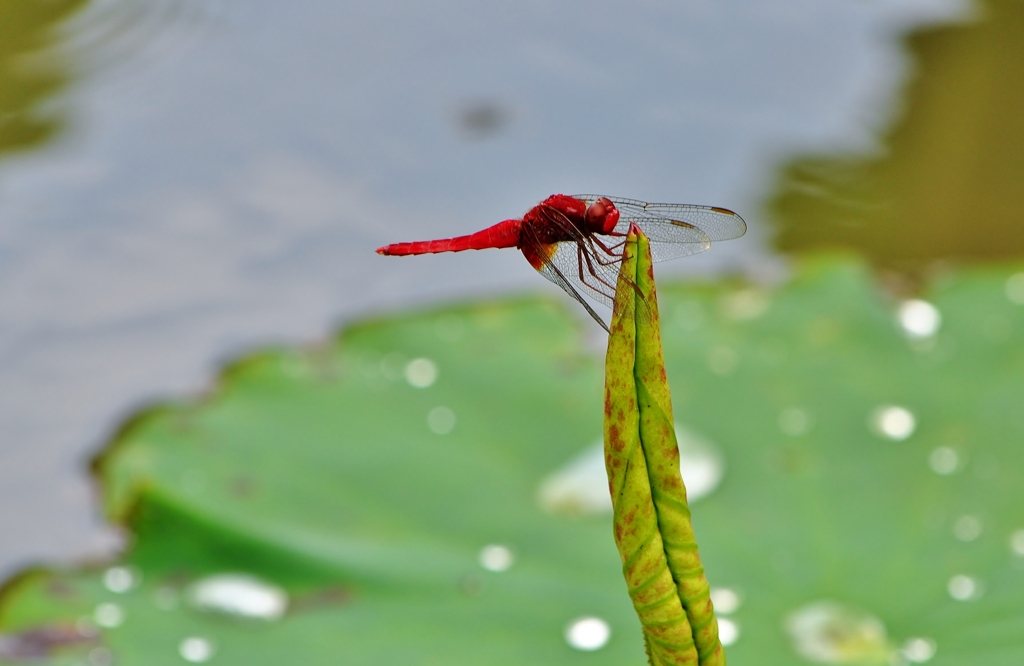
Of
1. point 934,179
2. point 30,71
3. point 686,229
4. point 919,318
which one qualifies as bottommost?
point 686,229

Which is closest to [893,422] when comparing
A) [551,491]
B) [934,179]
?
[551,491]

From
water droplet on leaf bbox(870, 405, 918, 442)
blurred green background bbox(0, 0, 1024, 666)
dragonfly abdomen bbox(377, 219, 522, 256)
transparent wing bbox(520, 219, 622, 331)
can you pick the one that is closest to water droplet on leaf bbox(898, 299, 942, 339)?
blurred green background bbox(0, 0, 1024, 666)

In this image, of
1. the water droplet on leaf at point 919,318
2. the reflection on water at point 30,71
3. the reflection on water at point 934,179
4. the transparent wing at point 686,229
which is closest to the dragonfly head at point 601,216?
the transparent wing at point 686,229

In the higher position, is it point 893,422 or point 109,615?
point 893,422

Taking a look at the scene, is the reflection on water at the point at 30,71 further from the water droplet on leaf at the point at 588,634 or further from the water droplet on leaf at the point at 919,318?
the water droplet on leaf at the point at 919,318

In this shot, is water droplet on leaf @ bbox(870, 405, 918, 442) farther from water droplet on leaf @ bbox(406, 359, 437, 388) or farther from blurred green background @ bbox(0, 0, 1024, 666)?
water droplet on leaf @ bbox(406, 359, 437, 388)

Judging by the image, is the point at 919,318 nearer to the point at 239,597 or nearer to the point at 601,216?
the point at 601,216

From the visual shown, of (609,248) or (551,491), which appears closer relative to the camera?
(609,248)
